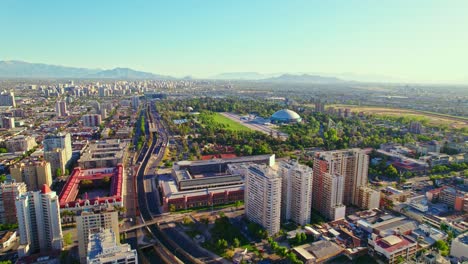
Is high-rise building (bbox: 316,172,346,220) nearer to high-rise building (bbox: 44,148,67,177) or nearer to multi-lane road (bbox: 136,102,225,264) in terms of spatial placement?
multi-lane road (bbox: 136,102,225,264)

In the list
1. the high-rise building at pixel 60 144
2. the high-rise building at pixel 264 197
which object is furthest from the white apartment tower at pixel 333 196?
the high-rise building at pixel 60 144

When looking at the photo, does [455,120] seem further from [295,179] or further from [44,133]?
[44,133]

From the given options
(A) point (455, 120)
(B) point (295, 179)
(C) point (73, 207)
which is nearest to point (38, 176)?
(C) point (73, 207)

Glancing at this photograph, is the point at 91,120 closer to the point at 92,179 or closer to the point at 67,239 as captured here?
the point at 92,179

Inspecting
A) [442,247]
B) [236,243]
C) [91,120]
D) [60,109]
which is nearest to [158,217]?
[236,243]

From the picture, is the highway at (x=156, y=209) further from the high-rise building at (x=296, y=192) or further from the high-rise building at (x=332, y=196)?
the high-rise building at (x=332, y=196)

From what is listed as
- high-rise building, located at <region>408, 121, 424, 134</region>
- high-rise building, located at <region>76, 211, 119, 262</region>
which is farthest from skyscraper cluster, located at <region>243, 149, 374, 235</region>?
high-rise building, located at <region>408, 121, 424, 134</region>

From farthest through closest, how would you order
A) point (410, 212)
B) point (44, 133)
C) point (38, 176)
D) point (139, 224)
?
point (44, 133) → point (38, 176) → point (410, 212) → point (139, 224)
